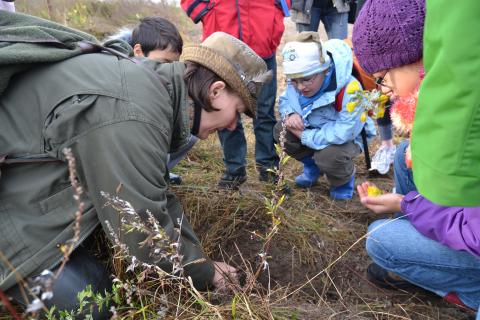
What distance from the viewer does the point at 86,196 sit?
5.06 feet

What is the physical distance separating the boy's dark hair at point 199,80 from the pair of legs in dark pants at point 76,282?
86cm

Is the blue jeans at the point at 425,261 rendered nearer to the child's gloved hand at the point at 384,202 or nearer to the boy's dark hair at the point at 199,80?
the child's gloved hand at the point at 384,202

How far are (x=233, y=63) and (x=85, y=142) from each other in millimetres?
740

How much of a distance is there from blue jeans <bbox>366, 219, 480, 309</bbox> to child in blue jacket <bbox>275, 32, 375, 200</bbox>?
1.08 meters

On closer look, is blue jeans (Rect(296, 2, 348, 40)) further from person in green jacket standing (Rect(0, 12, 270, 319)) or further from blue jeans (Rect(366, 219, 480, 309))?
blue jeans (Rect(366, 219, 480, 309))

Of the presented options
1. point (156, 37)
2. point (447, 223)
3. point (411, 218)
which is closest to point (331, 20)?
point (156, 37)

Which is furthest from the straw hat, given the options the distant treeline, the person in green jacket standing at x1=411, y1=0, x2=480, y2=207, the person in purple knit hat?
the distant treeline

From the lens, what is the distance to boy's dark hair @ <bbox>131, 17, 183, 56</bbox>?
2875mm

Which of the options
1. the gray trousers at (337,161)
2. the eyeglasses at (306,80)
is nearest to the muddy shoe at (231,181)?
the gray trousers at (337,161)

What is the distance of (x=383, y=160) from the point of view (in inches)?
130

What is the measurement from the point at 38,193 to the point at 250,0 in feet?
6.39

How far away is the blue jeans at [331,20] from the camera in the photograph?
3.70 m

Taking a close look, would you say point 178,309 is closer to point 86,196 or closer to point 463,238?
point 86,196

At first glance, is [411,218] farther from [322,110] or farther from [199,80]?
[322,110]
